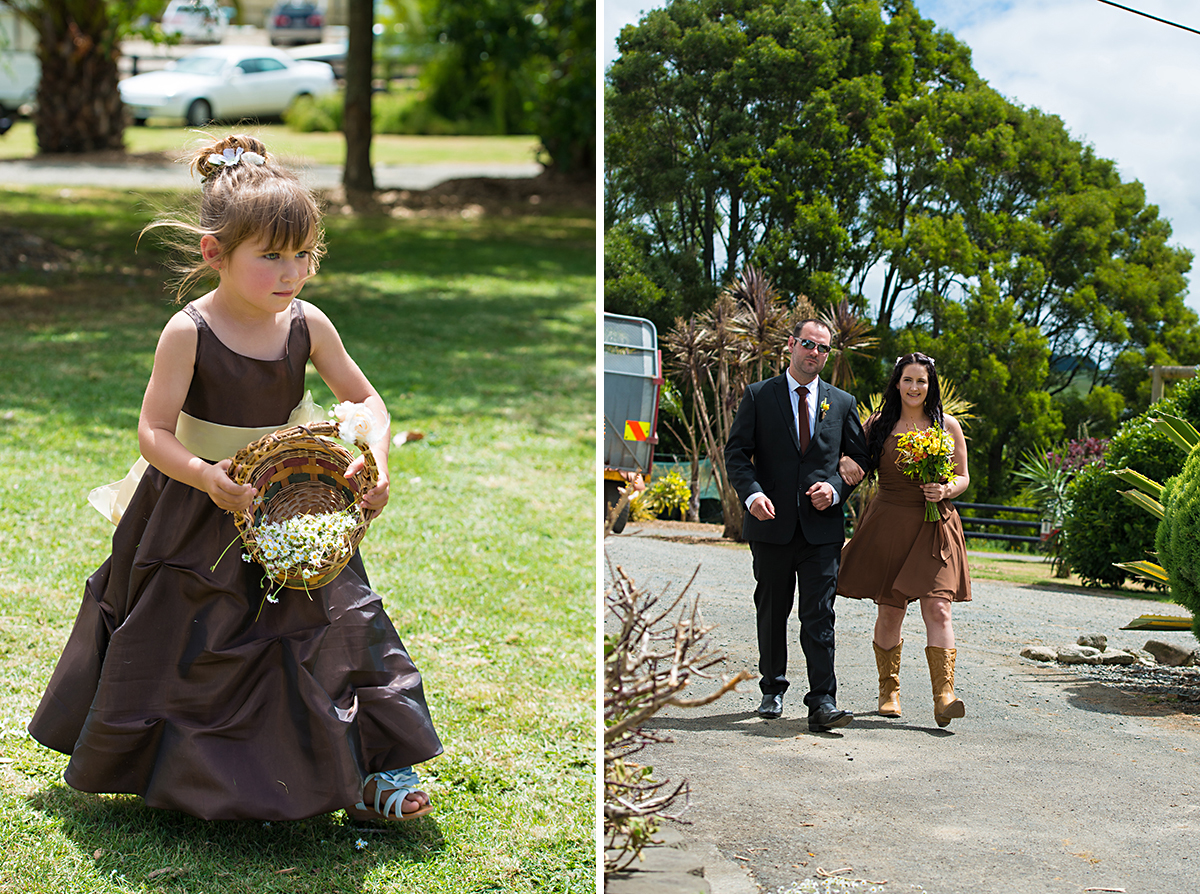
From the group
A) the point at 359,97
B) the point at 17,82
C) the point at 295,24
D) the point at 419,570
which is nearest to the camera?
the point at 419,570

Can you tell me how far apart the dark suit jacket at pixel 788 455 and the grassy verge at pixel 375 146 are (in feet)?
71.6

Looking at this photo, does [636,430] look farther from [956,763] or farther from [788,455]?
[956,763]

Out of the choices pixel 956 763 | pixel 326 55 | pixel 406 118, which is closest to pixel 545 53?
pixel 406 118

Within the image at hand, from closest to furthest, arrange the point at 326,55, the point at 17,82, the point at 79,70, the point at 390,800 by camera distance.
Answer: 1. the point at 390,800
2. the point at 79,70
3. the point at 17,82
4. the point at 326,55

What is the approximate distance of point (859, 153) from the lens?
9.16 ft

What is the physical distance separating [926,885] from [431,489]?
512cm

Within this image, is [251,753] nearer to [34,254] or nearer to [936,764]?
[936,764]

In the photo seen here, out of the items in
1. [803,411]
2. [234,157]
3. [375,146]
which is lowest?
[803,411]

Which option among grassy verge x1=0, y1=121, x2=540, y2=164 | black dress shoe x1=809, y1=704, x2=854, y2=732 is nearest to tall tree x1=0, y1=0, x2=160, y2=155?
grassy verge x1=0, y1=121, x2=540, y2=164

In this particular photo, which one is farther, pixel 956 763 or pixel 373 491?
pixel 373 491

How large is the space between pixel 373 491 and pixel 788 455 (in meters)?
1.07

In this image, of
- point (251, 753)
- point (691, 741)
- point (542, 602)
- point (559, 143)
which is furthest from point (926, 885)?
point (559, 143)

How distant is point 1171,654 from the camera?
2.74 m

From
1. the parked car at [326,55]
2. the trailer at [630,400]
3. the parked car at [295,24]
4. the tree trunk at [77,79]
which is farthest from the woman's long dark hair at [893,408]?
the parked car at [295,24]
